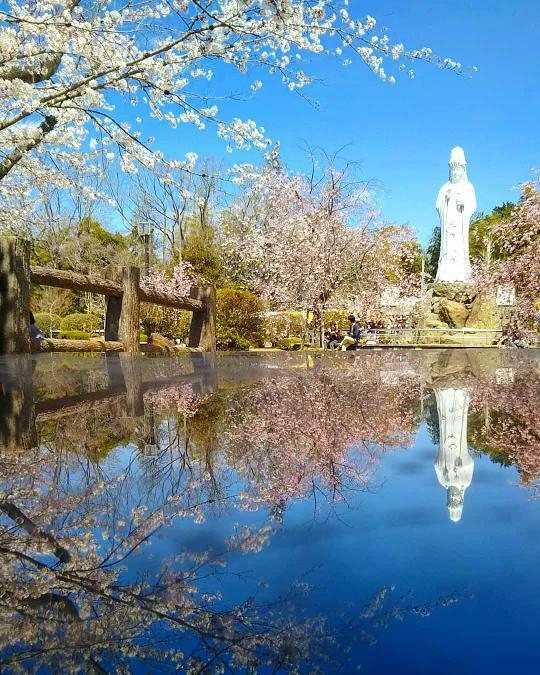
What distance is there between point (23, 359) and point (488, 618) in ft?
22.5

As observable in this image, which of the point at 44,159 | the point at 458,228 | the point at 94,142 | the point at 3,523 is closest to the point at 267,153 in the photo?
the point at 94,142

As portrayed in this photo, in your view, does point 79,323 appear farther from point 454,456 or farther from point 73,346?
point 454,456

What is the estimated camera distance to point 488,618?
3.09 feet

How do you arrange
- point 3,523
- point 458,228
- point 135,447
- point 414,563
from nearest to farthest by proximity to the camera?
point 414,563
point 3,523
point 135,447
point 458,228

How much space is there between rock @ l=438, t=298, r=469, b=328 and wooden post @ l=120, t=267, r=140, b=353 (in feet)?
63.1

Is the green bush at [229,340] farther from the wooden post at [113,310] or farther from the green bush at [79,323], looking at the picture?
the green bush at [79,323]

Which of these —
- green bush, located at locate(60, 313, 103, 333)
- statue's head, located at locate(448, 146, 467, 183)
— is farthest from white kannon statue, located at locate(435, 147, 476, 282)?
green bush, located at locate(60, 313, 103, 333)

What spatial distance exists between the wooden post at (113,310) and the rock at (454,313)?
19.3 metres

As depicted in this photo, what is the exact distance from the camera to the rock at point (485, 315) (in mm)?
24234

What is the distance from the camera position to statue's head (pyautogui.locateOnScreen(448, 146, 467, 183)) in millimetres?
28391

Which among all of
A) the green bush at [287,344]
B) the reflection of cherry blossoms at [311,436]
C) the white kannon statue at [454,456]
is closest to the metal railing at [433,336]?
the green bush at [287,344]

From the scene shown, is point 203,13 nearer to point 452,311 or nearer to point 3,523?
point 3,523

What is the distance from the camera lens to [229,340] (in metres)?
17.9

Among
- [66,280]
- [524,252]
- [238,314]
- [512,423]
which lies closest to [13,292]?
[66,280]
